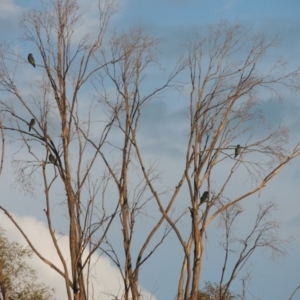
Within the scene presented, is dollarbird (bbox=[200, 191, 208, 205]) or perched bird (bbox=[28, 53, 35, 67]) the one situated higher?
perched bird (bbox=[28, 53, 35, 67])

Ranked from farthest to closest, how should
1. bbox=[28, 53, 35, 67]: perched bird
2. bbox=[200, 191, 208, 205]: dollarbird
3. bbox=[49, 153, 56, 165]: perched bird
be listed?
bbox=[28, 53, 35, 67]: perched bird, bbox=[49, 153, 56, 165]: perched bird, bbox=[200, 191, 208, 205]: dollarbird

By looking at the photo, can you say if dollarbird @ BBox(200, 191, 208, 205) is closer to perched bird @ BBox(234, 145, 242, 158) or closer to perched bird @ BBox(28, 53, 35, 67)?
perched bird @ BBox(234, 145, 242, 158)

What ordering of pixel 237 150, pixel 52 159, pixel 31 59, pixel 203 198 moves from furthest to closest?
pixel 31 59 → pixel 52 159 → pixel 237 150 → pixel 203 198

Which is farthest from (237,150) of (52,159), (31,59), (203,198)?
(31,59)

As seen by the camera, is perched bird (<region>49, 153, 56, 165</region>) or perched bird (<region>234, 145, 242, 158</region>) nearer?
perched bird (<region>234, 145, 242, 158</region>)

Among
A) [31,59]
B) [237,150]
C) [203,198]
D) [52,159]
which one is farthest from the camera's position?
[31,59]

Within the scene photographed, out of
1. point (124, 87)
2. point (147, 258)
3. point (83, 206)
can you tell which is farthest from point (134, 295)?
point (124, 87)

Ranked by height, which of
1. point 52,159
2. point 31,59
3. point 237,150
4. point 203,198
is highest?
point 31,59

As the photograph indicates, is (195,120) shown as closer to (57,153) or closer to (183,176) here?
(183,176)

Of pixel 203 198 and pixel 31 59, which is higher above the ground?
pixel 31 59

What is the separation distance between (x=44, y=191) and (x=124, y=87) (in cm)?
170

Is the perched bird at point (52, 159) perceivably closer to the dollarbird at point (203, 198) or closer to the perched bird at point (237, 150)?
the dollarbird at point (203, 198)

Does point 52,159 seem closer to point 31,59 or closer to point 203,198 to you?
point 31,59

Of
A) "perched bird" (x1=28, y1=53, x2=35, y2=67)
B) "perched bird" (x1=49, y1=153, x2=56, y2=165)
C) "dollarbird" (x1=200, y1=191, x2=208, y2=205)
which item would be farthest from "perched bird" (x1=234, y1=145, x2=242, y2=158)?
"perched bird" (x1=28, y1=53, x2=35, y2=67)
